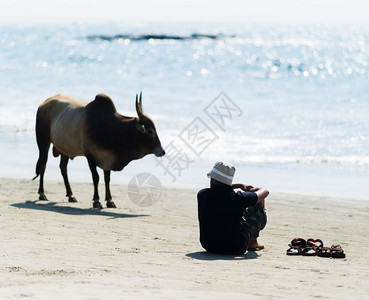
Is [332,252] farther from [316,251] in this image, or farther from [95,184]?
[95,184]

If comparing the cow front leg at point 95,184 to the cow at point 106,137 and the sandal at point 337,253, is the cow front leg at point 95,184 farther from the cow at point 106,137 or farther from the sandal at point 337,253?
the sandal at point 337,253

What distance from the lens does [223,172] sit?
304 inches

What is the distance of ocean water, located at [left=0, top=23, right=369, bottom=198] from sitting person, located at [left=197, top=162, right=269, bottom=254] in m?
5.70

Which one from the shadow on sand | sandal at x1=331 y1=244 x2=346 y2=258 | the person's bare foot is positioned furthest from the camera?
the person's bare foot

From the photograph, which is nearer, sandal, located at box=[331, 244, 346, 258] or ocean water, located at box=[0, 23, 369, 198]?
sandal, located at box=[331, 244, 346, 258]

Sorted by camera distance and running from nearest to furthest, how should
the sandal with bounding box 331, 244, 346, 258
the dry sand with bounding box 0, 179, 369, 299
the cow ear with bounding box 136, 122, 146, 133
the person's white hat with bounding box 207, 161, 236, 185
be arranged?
the dry sand with bounding box 0, 179, 369, 299 < the person's white hat with bounding box 207, 161, 236, 185 < the sandal with bounding box 331, 244, 346, 258 < the cow ear with bounding box 136, 122, 146, 133

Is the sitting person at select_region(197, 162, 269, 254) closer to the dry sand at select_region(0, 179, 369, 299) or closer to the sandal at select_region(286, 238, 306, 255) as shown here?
the dry sand at select_region(0, 179, 369, 299)

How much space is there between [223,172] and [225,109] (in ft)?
68.3

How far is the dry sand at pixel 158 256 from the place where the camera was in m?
6.29

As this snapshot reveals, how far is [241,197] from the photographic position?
7828mm

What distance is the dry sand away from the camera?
248 inches

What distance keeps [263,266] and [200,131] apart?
1392cm

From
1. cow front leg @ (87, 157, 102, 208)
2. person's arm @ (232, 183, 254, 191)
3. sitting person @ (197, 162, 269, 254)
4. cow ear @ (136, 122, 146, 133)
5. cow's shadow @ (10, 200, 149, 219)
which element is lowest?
cow's shadow @ (10, 200, 149, 219)

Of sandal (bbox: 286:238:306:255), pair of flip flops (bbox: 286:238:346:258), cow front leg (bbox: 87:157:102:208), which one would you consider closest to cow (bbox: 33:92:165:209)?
cow front leg (bbox: 87:157:102:208)
